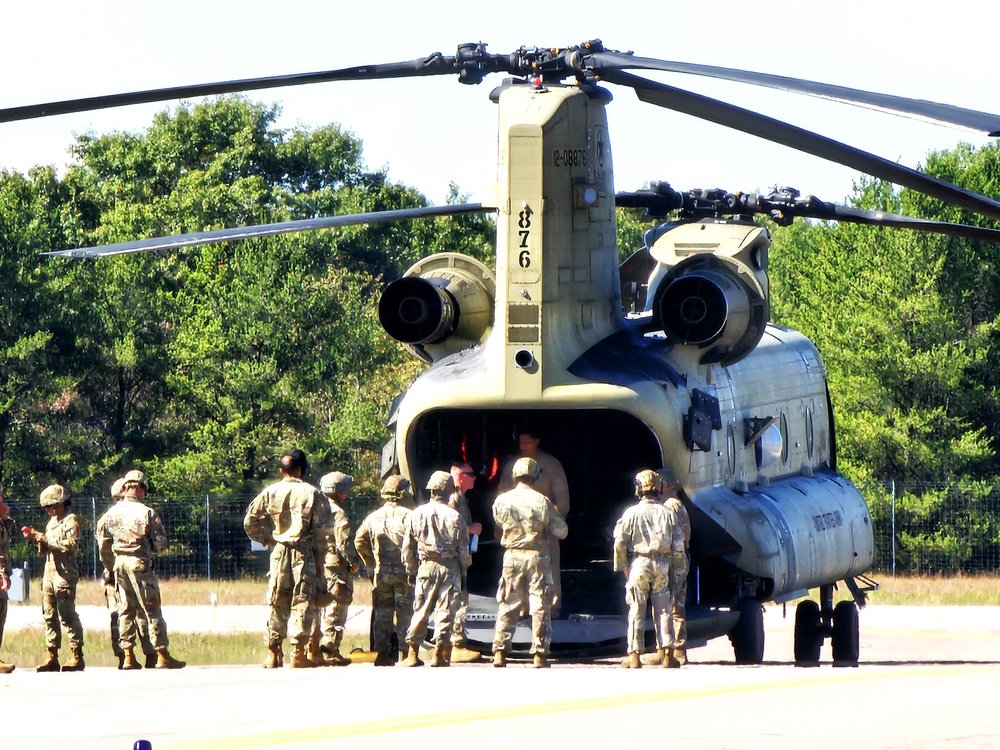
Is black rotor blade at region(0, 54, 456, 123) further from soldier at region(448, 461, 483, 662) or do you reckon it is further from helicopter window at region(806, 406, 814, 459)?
helicopter window at region(806, 406, 814, 459)

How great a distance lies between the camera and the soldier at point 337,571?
58.3 ft

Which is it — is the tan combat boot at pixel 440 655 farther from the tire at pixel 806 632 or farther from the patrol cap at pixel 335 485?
the tire at pixel 806 632

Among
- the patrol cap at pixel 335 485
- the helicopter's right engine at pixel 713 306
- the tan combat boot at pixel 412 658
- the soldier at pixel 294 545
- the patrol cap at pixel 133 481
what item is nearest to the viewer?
the soldier at pixel 294 545

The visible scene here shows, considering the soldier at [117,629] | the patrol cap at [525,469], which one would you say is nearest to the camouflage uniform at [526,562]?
the patrol cap at [525,469]

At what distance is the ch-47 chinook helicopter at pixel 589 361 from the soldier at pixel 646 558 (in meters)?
0.52

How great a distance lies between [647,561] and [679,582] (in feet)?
1.40

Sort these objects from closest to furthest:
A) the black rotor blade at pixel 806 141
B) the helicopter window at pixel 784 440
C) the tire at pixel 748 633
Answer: the black rotor blade at pixel 806 141 < the tire at pixel 748 633 < the helicopter window at pixel 784 440

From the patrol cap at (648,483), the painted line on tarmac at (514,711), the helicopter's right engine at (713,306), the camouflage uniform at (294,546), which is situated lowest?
the painted line on tarmac at (514,711)

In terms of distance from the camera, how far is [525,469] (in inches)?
687

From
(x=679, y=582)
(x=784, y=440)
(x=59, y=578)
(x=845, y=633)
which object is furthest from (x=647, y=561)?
(x=845, y=633)

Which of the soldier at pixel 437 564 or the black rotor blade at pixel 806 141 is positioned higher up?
the black rotor blade at pixel 806 141

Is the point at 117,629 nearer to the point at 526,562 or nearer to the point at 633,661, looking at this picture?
the point at 526,562

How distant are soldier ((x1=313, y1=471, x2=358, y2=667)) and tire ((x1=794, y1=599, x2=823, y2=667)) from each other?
21.3 feet

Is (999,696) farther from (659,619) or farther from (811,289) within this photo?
(811,289)
